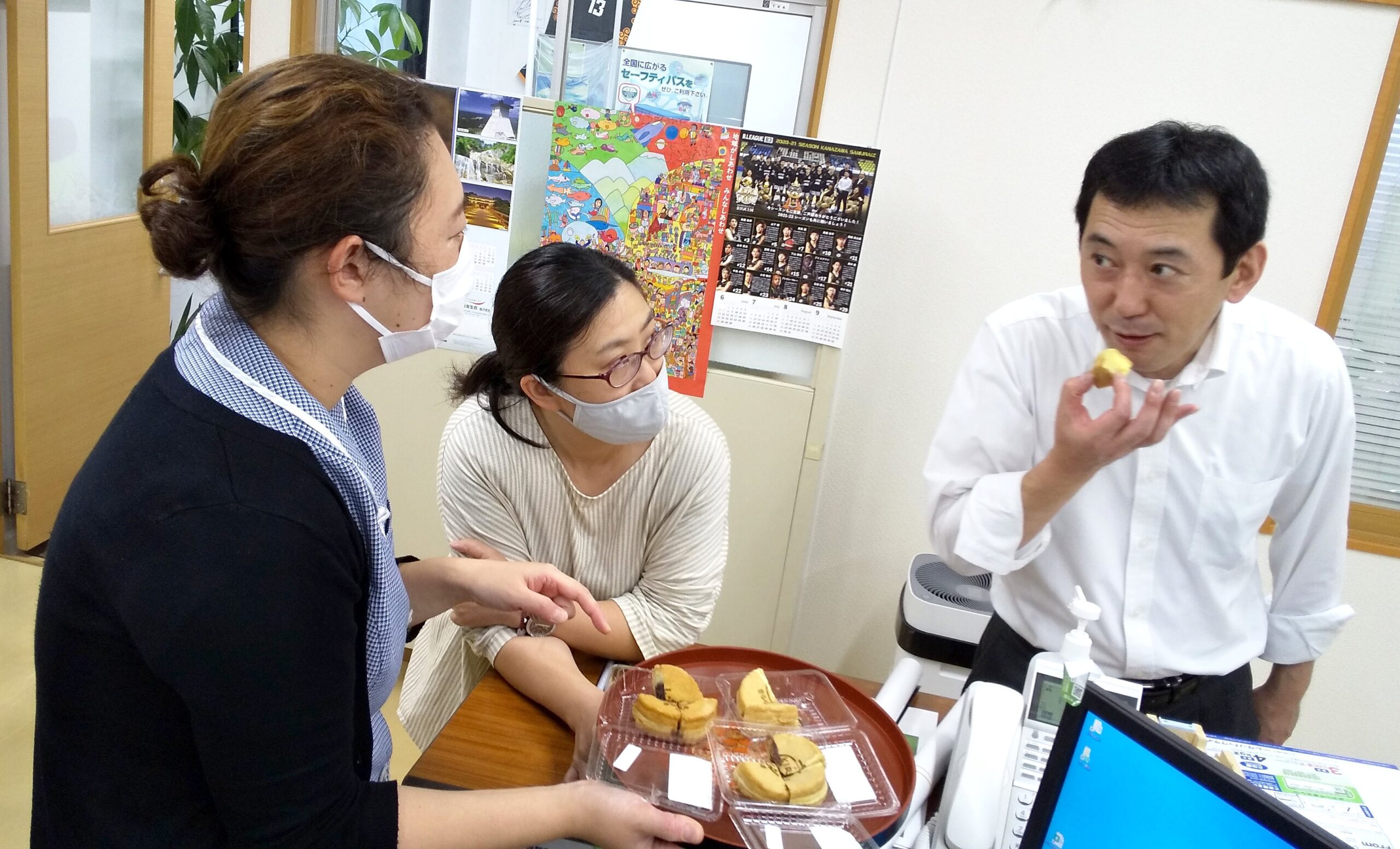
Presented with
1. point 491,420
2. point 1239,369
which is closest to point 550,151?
point 491,420

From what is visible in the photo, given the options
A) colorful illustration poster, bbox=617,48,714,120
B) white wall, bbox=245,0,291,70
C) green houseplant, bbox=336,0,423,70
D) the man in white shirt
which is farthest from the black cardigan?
green houseplant, bbox=336,0,423,70

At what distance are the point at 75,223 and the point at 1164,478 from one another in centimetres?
341

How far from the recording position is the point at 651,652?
4.77 ft

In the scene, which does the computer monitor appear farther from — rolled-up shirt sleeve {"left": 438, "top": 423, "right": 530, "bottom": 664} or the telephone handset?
rolled-up shirt sleeve {"left": 438, "top": 423, "right": 530, "bottom": 664}

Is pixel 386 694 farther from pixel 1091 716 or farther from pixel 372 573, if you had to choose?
pixel 1091 716

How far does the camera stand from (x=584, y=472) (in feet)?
5.19

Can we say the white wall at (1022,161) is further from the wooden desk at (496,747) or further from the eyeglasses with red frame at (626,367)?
the wooden desk at (496,747)

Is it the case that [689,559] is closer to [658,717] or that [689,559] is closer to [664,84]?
[658,717]

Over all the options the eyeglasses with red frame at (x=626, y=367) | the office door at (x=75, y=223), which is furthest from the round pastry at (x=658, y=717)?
the office door at (x=75, y=223)

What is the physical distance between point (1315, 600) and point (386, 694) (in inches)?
53.4

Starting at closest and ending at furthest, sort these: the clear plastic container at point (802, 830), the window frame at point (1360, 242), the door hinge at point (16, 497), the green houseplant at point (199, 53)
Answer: the clear plastic container at point (802, 830), the window frame at point (1360, 242), the door hinge at point (16, 497), the green houseplant at point (199, 53)

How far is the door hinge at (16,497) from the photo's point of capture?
3.13 m

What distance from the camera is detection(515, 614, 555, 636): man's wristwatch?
141 centimetres

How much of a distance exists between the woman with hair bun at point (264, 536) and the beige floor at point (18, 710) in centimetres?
102
